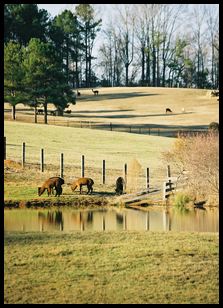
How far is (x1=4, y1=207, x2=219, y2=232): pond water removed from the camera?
64.1 ft

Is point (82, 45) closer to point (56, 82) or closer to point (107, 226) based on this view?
point (56, 82)

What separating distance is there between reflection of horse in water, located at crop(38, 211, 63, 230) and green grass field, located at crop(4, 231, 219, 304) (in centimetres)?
515

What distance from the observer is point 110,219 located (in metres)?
21.8

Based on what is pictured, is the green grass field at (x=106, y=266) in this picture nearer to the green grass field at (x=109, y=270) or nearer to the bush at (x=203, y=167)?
the green grass field at (x=109, y=270)

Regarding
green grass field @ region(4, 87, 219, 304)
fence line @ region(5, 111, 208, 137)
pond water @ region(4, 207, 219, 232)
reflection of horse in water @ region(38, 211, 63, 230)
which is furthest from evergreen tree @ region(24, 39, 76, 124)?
reflection of horse in water @ region(38, 211, 63, 230)

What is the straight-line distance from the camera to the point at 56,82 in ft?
206

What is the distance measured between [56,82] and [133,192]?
3614 centimetres

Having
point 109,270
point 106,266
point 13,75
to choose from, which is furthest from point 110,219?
point 13,75

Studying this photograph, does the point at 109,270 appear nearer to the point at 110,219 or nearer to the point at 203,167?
the point at 110,219

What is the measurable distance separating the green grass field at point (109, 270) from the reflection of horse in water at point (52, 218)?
515 cm

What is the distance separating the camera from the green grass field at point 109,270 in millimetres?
9883

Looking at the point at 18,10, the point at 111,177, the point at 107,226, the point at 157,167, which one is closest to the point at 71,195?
the point at 111,177

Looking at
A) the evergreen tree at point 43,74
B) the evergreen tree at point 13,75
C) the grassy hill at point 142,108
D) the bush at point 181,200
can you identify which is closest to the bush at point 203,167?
the bush at point 181,200

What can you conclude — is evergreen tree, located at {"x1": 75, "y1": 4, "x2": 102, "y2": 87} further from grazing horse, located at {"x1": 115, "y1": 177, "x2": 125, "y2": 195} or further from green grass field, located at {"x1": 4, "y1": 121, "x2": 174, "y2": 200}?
grazing horse, located at {"x1": 115, "y1": 177, "x2": 125, "y2": 195}
